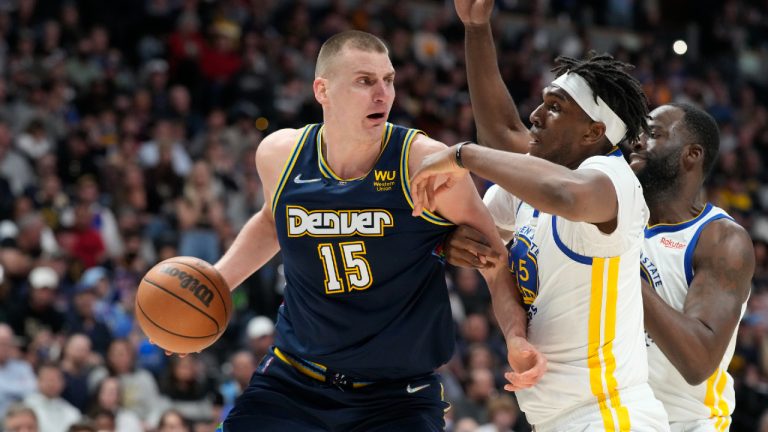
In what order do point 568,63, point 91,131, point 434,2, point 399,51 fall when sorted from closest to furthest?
point 568,63 < point 91,131 < point 399,51 < point 434,2

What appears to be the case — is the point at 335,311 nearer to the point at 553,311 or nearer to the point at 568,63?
the point at 553,311

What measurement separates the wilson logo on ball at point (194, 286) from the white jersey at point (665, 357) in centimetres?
204

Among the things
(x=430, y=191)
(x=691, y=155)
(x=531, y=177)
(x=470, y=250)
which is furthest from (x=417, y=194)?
(x=691, y=155)

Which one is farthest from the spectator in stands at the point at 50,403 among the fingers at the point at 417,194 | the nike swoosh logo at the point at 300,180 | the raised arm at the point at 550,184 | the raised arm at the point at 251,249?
the raised arm at the point at 550,184

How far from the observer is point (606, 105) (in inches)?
162

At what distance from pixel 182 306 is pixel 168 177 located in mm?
7940

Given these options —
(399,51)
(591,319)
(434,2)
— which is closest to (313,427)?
(591,319)

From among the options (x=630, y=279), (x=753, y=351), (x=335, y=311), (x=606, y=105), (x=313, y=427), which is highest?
(x=606, y=105)

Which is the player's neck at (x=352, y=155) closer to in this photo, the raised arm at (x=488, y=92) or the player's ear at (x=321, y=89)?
the player's ear at (x=321, y=89)

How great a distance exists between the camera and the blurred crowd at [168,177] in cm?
1008

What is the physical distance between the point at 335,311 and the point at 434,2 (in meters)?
16.4

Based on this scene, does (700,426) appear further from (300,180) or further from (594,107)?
(300,180)

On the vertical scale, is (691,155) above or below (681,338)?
above

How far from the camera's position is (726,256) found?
4582 mm
